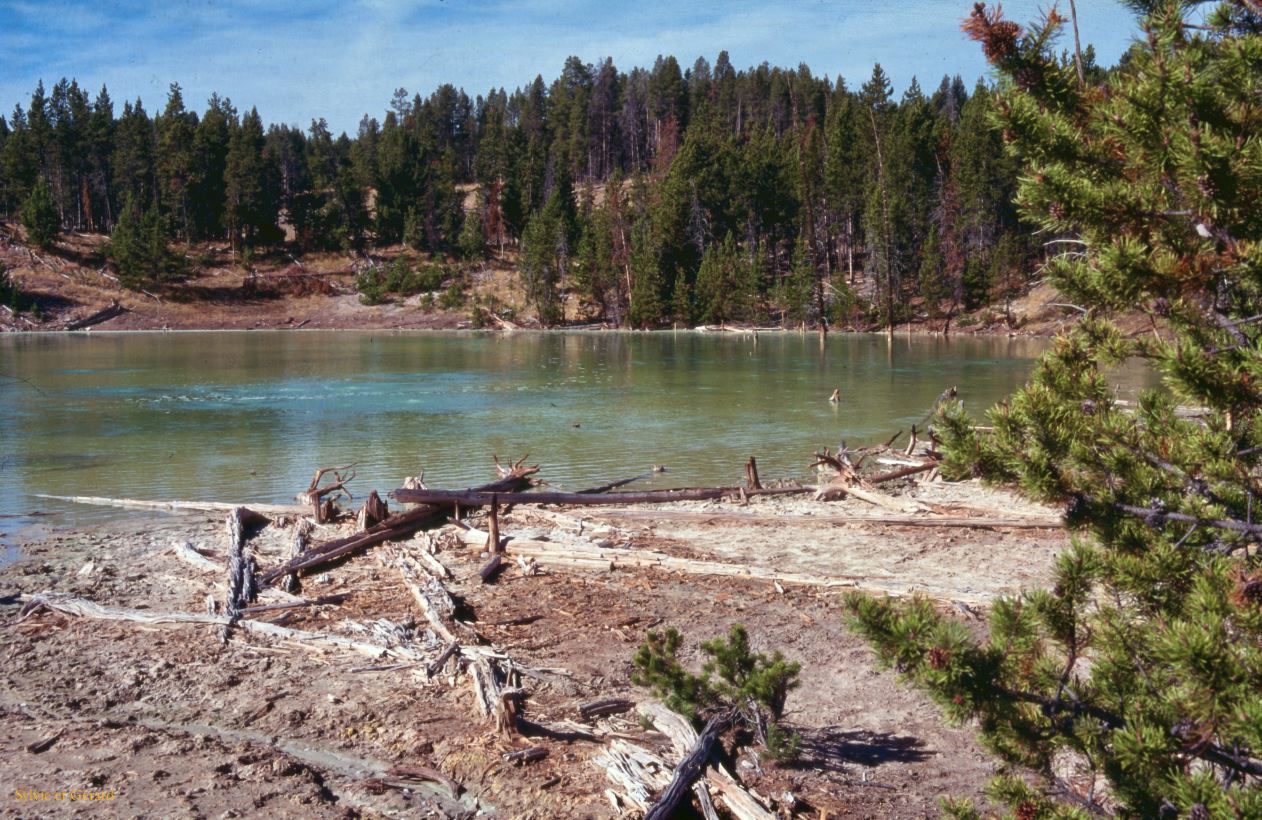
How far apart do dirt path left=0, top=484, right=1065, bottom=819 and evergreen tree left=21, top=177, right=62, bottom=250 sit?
301 feet

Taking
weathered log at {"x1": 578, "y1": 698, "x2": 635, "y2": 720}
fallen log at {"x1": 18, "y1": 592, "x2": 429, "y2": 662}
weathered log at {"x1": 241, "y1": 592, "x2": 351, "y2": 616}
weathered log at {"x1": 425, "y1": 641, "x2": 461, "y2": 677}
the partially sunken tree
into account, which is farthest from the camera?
weathered log at {"x1": 241, "y1": 592, "x2": 351, "y2": 616}

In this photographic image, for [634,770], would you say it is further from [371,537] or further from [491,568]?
[371,537]

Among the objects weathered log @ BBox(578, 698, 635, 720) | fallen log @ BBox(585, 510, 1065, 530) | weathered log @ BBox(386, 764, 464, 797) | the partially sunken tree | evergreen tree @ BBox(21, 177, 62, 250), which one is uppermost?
evergreen tree @ BBox(21, 177, 62, 250)

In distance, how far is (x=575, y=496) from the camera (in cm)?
1349

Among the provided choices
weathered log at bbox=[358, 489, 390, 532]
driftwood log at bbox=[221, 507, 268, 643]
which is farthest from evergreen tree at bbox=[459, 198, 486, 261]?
weathered log at bbox=[358, 489, 390, 532]

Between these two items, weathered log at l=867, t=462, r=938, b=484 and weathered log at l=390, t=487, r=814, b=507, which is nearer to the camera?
weathered log at l=390, t=487, r=814, b=507

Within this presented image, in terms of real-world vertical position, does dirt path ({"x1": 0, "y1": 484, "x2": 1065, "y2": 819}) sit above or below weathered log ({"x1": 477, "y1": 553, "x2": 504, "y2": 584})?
below

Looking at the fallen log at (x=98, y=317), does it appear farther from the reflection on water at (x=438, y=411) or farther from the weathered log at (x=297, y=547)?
the weathered log at (x=297, y=547)

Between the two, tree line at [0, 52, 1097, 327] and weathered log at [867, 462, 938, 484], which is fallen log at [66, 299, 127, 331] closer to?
tree line at [0, 52, 1097, 327]

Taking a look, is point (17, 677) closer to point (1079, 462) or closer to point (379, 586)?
point (379, 586)

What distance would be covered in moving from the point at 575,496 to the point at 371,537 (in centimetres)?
313

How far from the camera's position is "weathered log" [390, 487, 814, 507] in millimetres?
12352

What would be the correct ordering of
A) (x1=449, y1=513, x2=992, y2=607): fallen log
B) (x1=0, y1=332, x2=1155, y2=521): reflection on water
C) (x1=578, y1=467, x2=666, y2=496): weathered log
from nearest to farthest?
(x1=449, y1=513, x2=992, y2=607): fallen log, (x1=578, y1=467, x2=666, y2=496): weathered log, (x1=0, y1=332, x2=1155, y2=521): reflection on water

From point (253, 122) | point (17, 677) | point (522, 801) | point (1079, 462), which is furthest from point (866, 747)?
point (253, 122)
